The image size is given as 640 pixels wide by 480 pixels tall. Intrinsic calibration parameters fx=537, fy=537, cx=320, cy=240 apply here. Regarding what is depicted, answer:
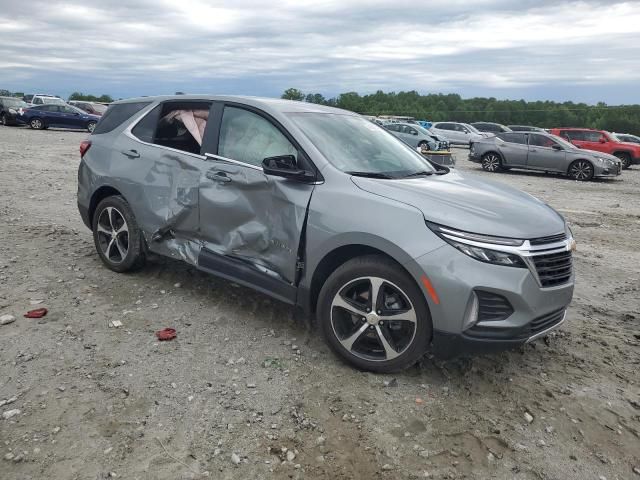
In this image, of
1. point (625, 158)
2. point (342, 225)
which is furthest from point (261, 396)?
point (625, 158)

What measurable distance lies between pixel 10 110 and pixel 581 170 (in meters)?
27.5

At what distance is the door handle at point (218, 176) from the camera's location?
168 inches

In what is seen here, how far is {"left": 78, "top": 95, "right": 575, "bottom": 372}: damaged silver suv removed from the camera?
10.6ft

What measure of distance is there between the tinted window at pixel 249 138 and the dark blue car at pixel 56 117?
26264 millimetres

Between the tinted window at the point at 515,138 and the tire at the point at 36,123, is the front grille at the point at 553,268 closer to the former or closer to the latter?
the tinted window at the point at 515,138

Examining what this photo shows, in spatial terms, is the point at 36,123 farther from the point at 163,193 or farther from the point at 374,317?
the point at 374,317

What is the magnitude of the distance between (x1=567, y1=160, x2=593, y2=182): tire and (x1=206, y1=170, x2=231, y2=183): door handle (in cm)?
1648

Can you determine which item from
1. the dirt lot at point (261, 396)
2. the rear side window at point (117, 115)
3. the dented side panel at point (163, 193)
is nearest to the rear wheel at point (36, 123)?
the rear side window at point (117, 115)

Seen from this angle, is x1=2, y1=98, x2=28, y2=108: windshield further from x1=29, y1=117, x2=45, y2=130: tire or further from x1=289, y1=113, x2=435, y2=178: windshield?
x1=289, y1=113, x2=435, y2=178: windshield

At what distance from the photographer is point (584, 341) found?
4344mm

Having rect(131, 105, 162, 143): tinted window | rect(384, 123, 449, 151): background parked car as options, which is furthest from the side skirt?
rect(384, 123, 449, 151): background parked car

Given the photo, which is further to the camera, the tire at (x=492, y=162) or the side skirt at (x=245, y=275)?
the tire at (x=492, y=162)

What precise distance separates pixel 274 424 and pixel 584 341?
272cm

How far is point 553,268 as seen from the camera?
3434mm
